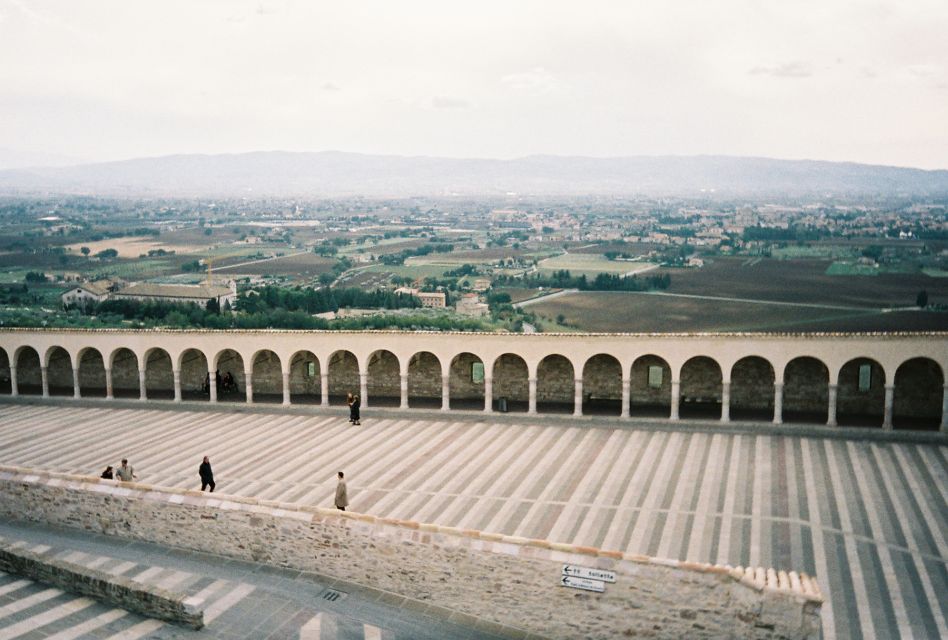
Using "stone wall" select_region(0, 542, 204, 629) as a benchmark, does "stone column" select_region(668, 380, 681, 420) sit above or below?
below

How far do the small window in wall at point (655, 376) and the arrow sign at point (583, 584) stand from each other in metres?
14.7

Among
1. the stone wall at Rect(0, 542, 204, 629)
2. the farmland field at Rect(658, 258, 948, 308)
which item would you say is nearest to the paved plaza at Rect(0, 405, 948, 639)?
the stone wall at Rect(0, 542, 204, 629)

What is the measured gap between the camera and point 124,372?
28297 mm

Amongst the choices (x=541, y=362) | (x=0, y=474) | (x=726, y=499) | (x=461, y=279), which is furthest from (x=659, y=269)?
(x=0, y=474)

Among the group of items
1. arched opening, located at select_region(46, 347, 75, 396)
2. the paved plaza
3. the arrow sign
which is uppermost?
the arrow sign

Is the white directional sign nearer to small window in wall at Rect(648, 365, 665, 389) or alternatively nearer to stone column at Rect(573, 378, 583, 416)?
stone column at Rect(573, 378, 583, 416)

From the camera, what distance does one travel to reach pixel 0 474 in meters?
13.8

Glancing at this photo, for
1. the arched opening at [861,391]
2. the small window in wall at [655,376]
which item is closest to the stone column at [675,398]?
the small window in wall at [655,376]

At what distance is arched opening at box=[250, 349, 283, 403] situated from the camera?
2697 cm

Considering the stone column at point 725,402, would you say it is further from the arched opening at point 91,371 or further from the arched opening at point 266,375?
the arched opening at point 91,371

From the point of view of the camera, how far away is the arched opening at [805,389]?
22.9m

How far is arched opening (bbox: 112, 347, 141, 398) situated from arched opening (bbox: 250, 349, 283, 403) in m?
4.39

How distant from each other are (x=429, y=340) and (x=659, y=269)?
1507 inches

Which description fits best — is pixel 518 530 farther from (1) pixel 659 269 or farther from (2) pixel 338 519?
(1) pixel 659 269
